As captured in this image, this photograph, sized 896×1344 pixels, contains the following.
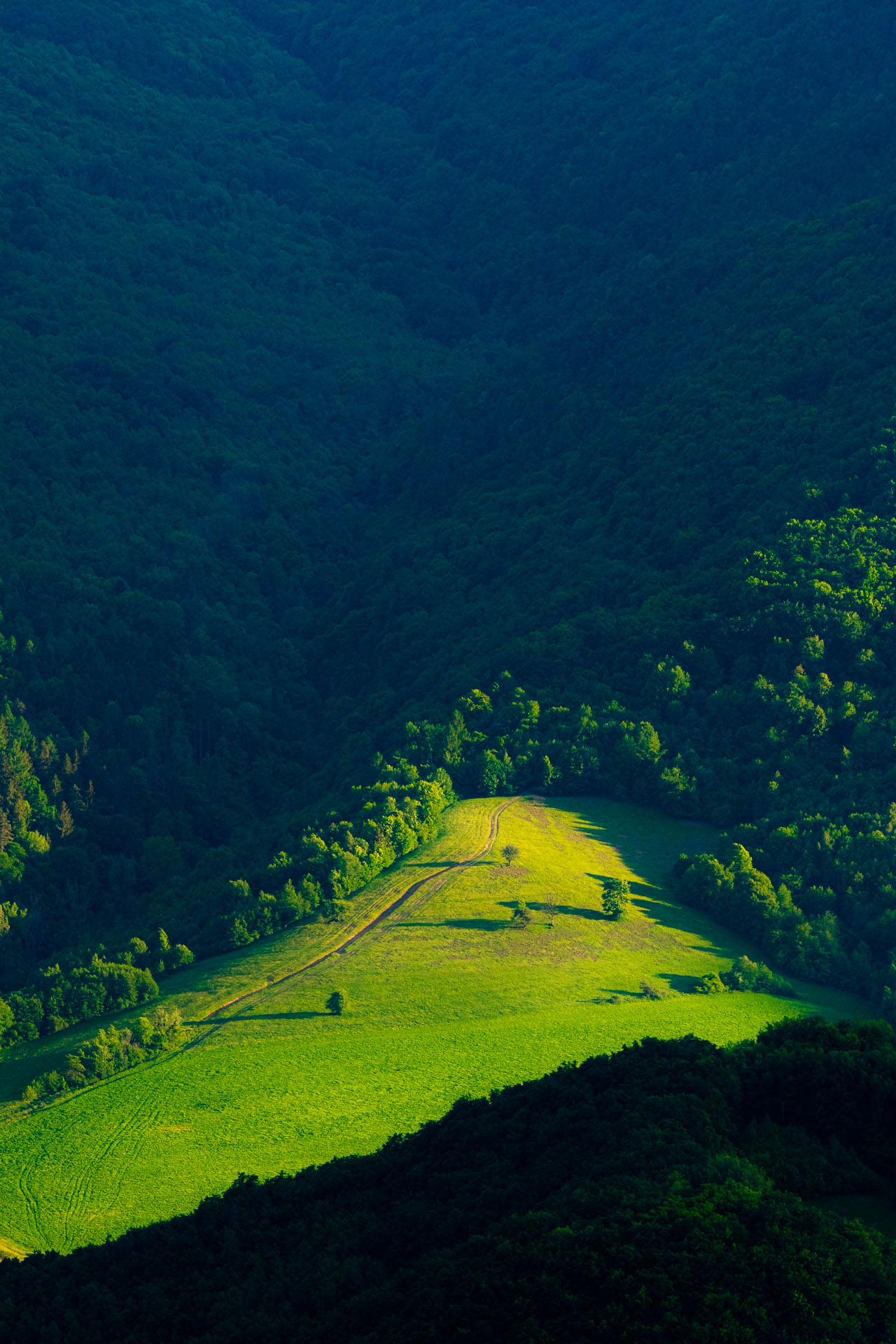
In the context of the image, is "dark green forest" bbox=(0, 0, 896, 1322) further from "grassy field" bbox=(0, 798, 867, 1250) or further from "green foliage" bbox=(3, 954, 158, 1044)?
"grassy field" bbox=(0, 798, 867, 1250)

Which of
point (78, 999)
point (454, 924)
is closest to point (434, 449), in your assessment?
point (454, 924)

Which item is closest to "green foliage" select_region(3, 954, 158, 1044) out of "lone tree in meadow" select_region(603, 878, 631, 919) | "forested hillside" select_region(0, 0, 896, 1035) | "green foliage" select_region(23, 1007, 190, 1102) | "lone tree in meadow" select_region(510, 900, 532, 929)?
"forested hillside" select_region(0, 0, 896, 1035)

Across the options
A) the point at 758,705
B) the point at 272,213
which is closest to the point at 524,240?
the point at 272,213

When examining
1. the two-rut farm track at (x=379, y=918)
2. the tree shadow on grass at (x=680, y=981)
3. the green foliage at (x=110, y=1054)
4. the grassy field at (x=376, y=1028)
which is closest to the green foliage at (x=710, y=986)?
the tree shadow on grass at (x=680, y=981)

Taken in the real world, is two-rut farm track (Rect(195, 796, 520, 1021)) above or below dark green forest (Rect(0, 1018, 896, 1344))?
above

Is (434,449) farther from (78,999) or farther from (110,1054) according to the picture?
(110,1054)

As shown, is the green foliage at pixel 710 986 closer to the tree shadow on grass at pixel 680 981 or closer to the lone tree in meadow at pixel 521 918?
the tree shadow on grass at pixel 680 981

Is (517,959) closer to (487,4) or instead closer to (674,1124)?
(674,1124)
